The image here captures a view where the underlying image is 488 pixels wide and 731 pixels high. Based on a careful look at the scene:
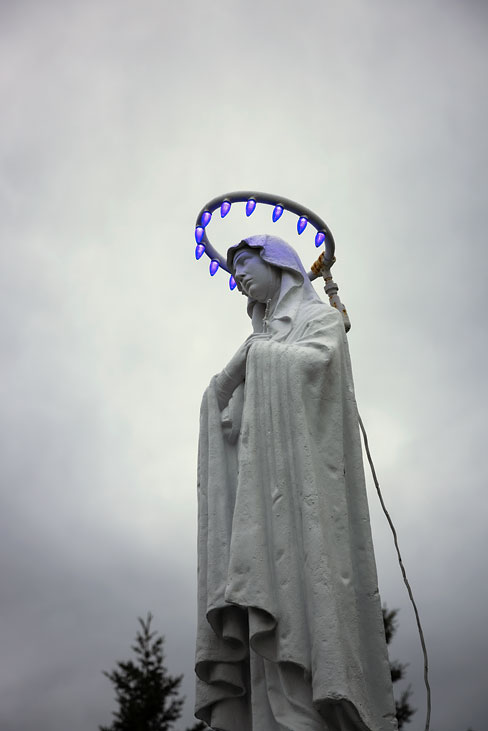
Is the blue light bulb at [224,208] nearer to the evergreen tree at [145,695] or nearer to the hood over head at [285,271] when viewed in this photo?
the hood over head at [285,271]

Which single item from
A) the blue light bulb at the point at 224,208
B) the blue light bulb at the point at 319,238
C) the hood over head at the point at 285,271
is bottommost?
the hood over head at the point at 285,271

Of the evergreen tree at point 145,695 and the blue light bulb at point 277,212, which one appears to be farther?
the evergreen tree at point 145,695

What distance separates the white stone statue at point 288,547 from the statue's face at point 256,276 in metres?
0.43

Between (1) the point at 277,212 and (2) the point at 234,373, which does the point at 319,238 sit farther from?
(2) the point at 234,373

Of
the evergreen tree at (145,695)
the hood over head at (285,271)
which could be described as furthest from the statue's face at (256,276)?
the evergreen tree at (145,695)

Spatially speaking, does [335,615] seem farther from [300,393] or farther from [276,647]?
[300,393]

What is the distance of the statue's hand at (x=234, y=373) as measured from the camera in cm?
703

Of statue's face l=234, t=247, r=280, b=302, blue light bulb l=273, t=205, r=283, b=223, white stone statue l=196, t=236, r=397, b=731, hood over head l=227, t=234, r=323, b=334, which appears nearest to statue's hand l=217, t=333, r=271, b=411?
white stone statue l=196, t=236, r=397, b=731

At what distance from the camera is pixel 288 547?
5.73m

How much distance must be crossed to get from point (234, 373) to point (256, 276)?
123 cm

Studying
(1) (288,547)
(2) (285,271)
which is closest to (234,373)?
(2) (285,271)

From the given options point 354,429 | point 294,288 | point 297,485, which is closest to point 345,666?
point 297,485

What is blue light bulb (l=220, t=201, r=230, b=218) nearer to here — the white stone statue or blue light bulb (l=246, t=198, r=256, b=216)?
blue light bulb (l=246, t=198, r=256, b=216)

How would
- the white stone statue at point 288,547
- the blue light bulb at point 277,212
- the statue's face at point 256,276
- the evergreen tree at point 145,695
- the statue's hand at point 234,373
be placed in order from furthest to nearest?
the evergreen tree at point 145,695
the blue light bulb at point 277,212
the statue's face at point 256,276
the statue's hand at point 234,373
the white stone statue at point 288,547
